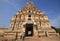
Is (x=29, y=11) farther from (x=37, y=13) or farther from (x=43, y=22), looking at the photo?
(x=43, y=22)

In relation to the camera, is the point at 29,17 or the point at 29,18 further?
the point at 29,17

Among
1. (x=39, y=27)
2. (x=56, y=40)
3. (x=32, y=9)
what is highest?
(x=32, y=9)

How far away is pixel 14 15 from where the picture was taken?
111ft

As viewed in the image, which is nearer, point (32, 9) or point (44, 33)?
point (44, 33)

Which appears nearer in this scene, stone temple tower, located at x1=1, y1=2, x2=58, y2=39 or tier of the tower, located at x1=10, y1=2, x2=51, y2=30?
stone temple tower, located at x1=1, y1=2, x2=58, y2=39

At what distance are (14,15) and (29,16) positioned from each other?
462 centimetres

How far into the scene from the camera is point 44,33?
2628 centimetres

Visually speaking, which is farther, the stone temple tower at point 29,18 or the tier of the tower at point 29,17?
the tier of the tower at point 29,17

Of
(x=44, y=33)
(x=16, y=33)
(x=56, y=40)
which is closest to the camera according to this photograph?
(x=56, y=40)

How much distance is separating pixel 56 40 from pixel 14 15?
21086mm

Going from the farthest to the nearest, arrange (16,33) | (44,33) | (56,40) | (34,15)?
(34,15), (16,33), (44,33), (56,40)

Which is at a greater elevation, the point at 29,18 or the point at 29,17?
the point at 29,17

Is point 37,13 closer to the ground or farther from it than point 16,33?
farther from it

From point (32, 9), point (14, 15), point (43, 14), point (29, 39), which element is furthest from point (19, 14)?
point (29, 39)
